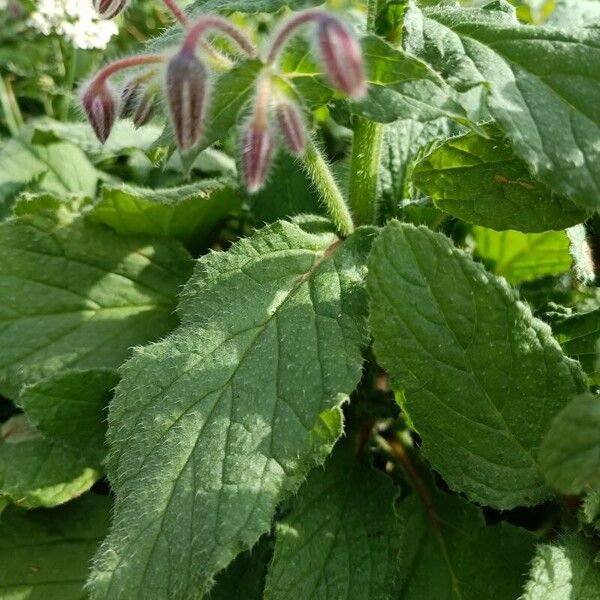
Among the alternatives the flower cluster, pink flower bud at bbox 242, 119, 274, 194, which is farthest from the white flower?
pink flower bud at bbox 242, 119, 274, 194

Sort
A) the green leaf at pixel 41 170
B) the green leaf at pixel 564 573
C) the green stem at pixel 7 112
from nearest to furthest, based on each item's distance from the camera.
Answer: the green leaf at pixel 564 573 → the green leaf at pixel 41 170 → the green stem at pixel 7 112

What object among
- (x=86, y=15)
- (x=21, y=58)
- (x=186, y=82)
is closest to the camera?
(x=186, y=82)

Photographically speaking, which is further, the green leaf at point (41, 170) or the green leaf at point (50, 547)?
the green leaf at point (41, 170)

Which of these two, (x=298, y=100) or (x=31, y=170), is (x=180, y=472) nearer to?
(x=298, y=100)

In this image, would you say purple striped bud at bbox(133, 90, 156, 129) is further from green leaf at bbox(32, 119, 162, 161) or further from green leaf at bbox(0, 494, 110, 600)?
green leaf at bbox(0, 494, 110, 600)

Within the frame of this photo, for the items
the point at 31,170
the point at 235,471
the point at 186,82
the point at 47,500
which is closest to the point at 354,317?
the point at 235,471

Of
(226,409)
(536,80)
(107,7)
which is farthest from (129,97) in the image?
(536,80)

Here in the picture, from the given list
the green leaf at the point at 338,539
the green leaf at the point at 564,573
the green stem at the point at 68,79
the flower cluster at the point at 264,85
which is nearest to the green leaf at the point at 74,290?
the green leaf at the point at 338,539

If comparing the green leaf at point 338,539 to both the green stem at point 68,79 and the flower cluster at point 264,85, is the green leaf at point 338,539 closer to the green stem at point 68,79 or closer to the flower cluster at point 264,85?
the flower cluster at point 264,85
